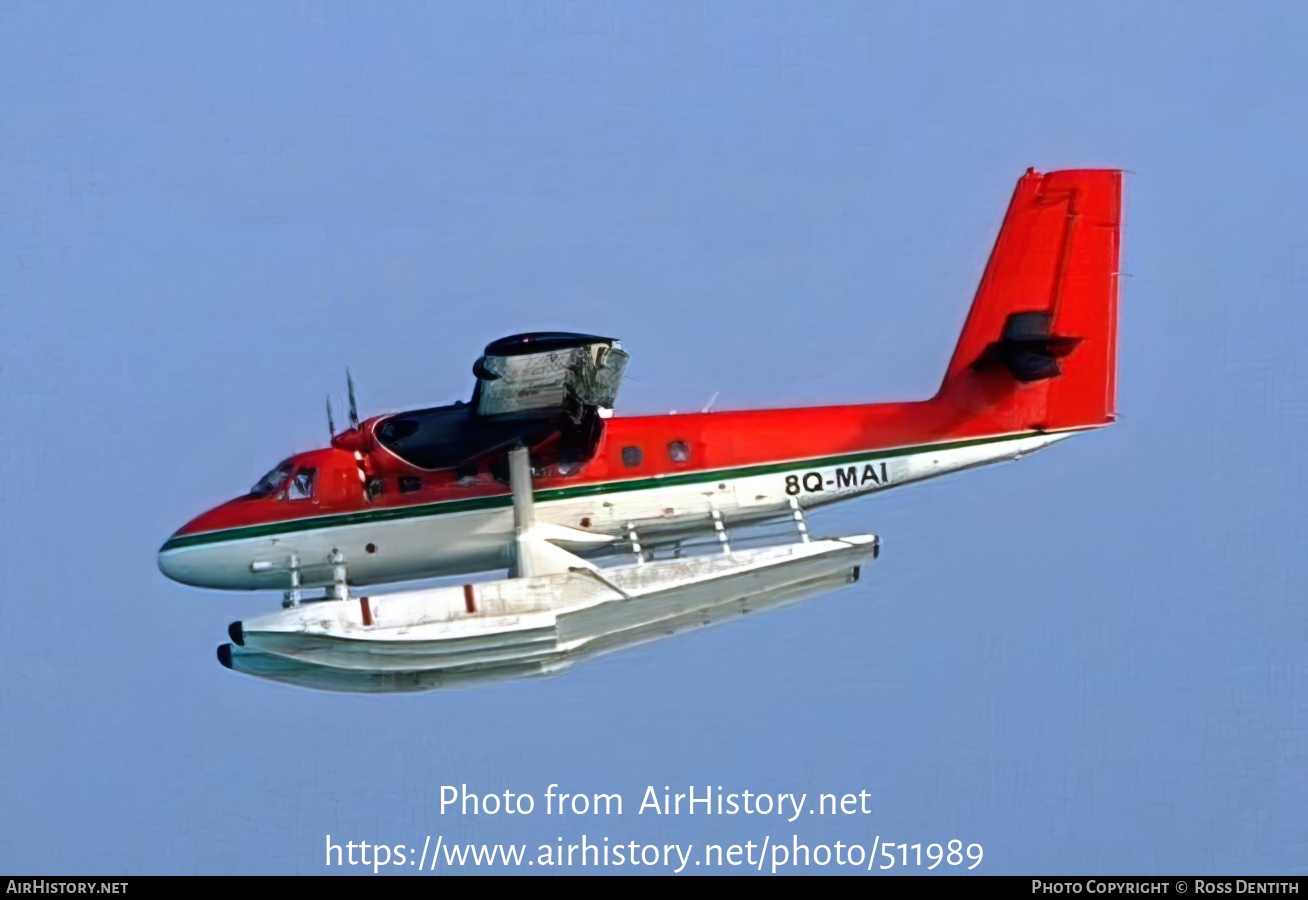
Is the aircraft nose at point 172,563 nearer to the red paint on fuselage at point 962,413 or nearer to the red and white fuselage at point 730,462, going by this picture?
the red and white fuselage at point 730,462

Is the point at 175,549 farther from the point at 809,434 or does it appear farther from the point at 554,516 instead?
the point at 809,434

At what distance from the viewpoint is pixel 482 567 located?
20.5m

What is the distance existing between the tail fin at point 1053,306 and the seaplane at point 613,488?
0.8 inches

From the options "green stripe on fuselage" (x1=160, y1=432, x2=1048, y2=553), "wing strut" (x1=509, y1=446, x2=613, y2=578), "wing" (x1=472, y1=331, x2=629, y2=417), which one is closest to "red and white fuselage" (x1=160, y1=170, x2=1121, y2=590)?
"green stripe on fuselage" (x1=160, y1=432, x2=1048, y2=553)

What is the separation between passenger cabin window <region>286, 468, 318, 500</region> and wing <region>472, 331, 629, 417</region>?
1931mm

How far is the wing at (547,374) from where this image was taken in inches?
718

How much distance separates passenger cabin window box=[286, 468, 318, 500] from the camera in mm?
20219

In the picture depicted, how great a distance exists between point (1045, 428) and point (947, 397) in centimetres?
104

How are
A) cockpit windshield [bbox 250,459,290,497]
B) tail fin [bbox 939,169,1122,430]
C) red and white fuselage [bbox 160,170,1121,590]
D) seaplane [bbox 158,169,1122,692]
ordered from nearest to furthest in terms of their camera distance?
seaplane [bbox 158,169,1122,692], red and white fuselage [bbox 160,170,1121,590], cockpit windshield [bbox 250,459,290,497], tail fin [bbox 939,169,1122,430]

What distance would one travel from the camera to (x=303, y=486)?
20.2m

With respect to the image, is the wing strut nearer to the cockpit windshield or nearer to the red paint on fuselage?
the red paint on fuselage

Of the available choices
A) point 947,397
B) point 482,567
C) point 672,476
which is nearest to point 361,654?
point 482,567

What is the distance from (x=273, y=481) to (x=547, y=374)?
11.3ft

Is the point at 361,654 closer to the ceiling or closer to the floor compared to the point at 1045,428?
A: closer to the floor
